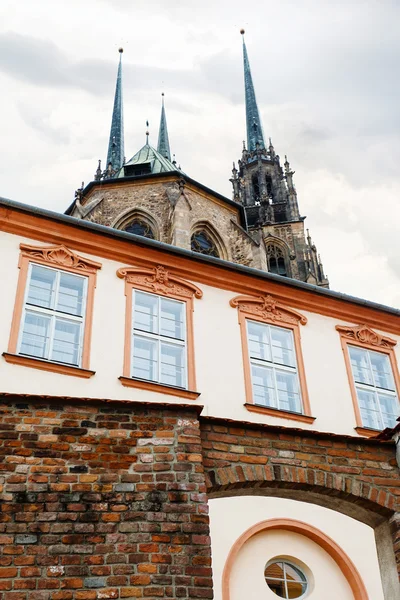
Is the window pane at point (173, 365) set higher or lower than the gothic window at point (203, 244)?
lower

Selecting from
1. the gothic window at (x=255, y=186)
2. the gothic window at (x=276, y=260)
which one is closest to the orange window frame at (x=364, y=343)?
the gothic window at (x=276, y=260)

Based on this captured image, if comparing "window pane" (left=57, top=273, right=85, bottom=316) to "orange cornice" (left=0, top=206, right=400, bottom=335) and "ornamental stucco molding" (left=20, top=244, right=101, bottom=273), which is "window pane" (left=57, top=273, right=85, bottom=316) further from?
"orange cornice" (left=0, top=206, right=400, bottom=335)

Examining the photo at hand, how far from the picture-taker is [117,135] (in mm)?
47469

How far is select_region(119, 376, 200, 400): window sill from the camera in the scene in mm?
10703

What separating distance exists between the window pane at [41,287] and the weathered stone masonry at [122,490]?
182 inches

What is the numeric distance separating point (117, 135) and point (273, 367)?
3827 centimetres

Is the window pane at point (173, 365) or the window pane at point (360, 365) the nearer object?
the window pane at point (173, 365)

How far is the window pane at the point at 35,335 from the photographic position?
34.1 feet

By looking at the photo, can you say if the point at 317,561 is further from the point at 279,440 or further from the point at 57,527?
the point at 57,527

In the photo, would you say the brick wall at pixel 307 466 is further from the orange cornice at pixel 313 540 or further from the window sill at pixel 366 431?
the orange cornice at pixel 313 540

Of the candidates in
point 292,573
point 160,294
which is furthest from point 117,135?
point 292,573

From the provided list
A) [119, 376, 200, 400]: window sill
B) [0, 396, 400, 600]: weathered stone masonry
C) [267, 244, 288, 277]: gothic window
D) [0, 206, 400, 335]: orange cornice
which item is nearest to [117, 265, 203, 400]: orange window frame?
[119, 376, 200, 400]: window sill

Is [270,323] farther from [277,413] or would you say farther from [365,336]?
[365,336]

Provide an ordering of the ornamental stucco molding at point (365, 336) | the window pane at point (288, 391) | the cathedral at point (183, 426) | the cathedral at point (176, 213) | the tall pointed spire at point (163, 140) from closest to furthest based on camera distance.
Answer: the cathedral at point (183, 426)
the window pane at point (288, 391)
the ornamental stucco molding at point (365, 336)
the cathedral at point (176, 213)
the tall pointed spire at point (163, 140)
